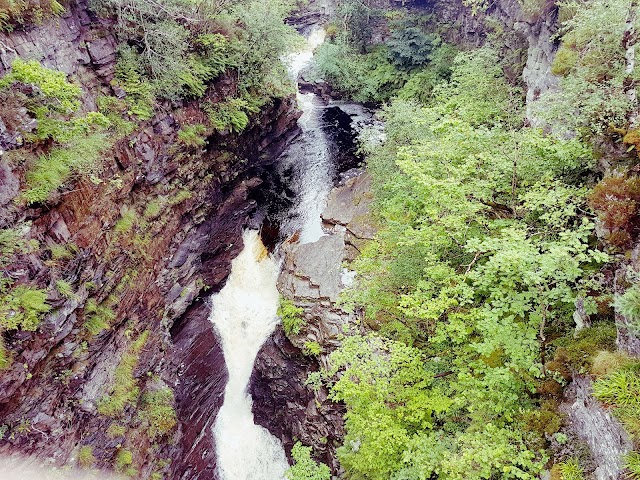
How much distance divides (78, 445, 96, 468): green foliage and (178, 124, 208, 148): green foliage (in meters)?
10.3

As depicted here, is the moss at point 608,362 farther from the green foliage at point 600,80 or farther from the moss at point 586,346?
the green foliage at point 600,80

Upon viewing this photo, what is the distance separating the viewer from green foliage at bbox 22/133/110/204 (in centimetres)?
870

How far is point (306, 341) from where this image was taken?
40.4 ft

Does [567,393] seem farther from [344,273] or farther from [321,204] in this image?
[321,204]

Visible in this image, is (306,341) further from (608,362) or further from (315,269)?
(608,362)

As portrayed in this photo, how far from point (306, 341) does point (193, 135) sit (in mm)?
9133

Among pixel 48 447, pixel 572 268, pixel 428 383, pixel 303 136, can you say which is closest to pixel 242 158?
pixel 303 136

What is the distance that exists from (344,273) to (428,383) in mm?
6668

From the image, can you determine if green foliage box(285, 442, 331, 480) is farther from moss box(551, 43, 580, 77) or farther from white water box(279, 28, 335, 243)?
moss box(551, 43, 580, 77)

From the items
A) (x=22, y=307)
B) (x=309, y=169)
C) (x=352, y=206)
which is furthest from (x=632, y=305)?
(x=309, y=169)

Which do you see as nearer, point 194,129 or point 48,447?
point 48,447

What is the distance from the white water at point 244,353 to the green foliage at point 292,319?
60.8 inches

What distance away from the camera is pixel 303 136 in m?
25.1

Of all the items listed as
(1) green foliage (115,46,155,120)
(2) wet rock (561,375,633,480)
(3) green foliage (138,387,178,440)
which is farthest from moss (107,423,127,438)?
(2) wet rock (561,375,633,480)
